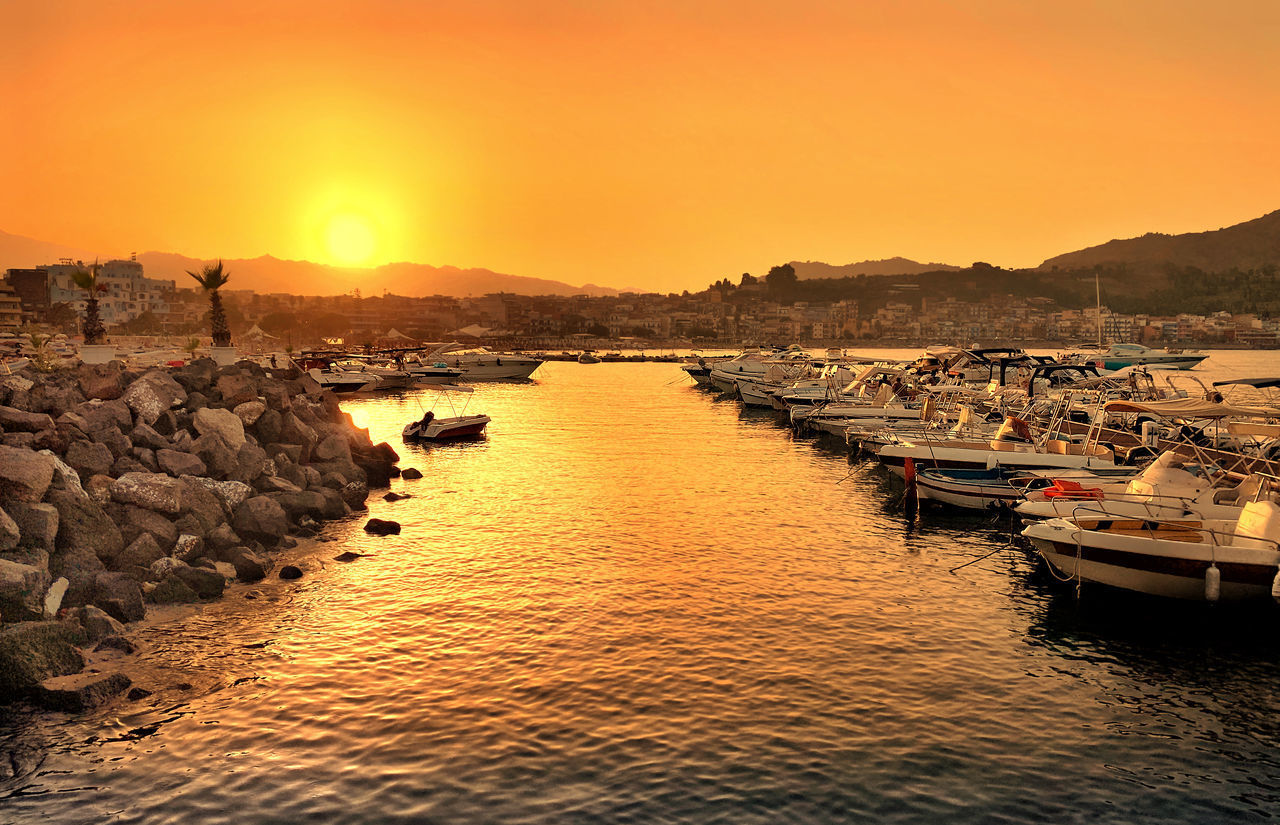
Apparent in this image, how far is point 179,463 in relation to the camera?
2742cm

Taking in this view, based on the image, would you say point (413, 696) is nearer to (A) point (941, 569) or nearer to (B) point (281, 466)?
(A) point (941, 569)

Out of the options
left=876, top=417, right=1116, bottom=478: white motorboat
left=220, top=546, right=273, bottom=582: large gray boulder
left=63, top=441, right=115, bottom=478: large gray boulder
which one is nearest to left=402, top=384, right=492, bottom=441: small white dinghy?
left=876, top=417, right=1116, bottom=478: white motorboat

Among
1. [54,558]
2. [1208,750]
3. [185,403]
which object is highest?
[185,403]

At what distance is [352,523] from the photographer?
30.7 metres

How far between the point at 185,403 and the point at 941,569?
91.1 feet

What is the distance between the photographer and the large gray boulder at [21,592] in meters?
16.8

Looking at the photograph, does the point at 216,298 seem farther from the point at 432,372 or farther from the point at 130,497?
the point at 432,372

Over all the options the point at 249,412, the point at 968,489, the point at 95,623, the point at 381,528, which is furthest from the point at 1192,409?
the point at 249,412

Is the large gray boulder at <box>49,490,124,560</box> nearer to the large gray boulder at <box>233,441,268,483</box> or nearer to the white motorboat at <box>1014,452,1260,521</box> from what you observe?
the large gray boulder at <box>233,441,268,483</box>

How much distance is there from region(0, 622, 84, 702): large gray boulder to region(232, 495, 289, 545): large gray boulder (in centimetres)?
966

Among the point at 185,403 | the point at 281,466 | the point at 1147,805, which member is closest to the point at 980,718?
the point at 1147,805

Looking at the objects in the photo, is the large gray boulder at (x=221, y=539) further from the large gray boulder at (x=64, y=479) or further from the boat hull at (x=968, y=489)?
the boat hull at (x=968, y=489)

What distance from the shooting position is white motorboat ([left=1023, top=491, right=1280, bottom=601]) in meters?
19.4

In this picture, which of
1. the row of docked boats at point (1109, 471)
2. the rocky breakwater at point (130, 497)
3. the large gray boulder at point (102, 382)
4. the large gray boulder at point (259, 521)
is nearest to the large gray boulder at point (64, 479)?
the rocky breakwater at point (130, 497)
